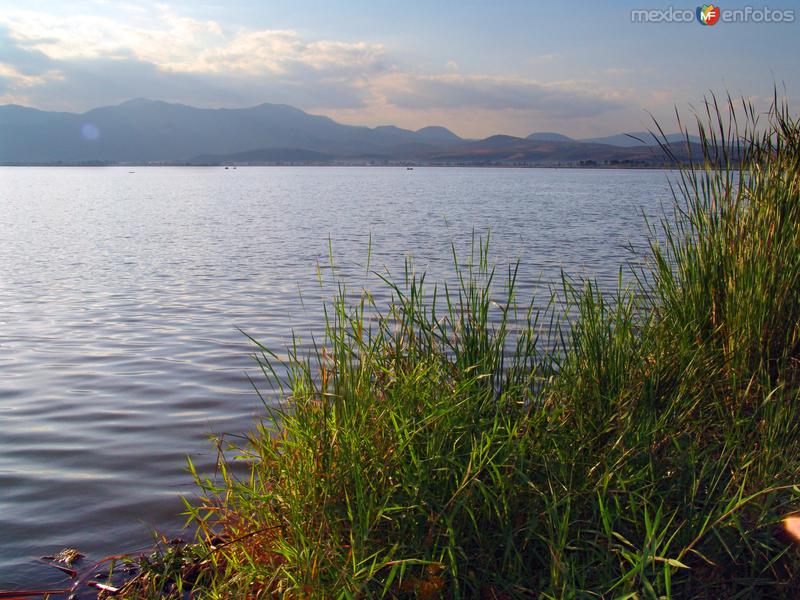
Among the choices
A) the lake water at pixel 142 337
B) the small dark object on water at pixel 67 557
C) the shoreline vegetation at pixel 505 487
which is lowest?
the lake water at pixel 142 337

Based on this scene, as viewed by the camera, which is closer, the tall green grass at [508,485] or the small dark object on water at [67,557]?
the tall green grass at [508,485]

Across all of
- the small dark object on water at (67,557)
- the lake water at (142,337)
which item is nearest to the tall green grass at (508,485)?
the small dark object on water at (67,557)

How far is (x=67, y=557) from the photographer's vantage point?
436cm

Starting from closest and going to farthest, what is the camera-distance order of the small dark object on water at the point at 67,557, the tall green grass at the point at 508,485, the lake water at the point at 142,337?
the tall green grass at the point at 508,485, the small dark object on water at the point at 67,557, the lake water at the point at 142,337

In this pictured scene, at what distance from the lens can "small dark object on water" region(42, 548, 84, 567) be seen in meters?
4.33

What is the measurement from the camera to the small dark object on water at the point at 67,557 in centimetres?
433

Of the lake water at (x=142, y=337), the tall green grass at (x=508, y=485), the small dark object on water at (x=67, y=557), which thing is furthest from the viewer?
the lake water at (x=142, y=337)

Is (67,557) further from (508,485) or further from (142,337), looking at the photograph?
(142,337)

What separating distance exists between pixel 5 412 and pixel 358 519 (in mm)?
5550

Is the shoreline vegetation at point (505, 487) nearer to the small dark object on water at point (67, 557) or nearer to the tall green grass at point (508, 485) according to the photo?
the tall green grass at point (508, 485)

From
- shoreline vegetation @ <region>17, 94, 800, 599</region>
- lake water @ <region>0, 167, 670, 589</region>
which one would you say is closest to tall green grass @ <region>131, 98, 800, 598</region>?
shoreline vegetation @ <region>17, 94, 800, 599</region>

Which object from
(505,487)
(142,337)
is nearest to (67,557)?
(505,487)

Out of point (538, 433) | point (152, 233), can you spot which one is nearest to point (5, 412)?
point (538, 433)

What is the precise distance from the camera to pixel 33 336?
1028 centimetres
